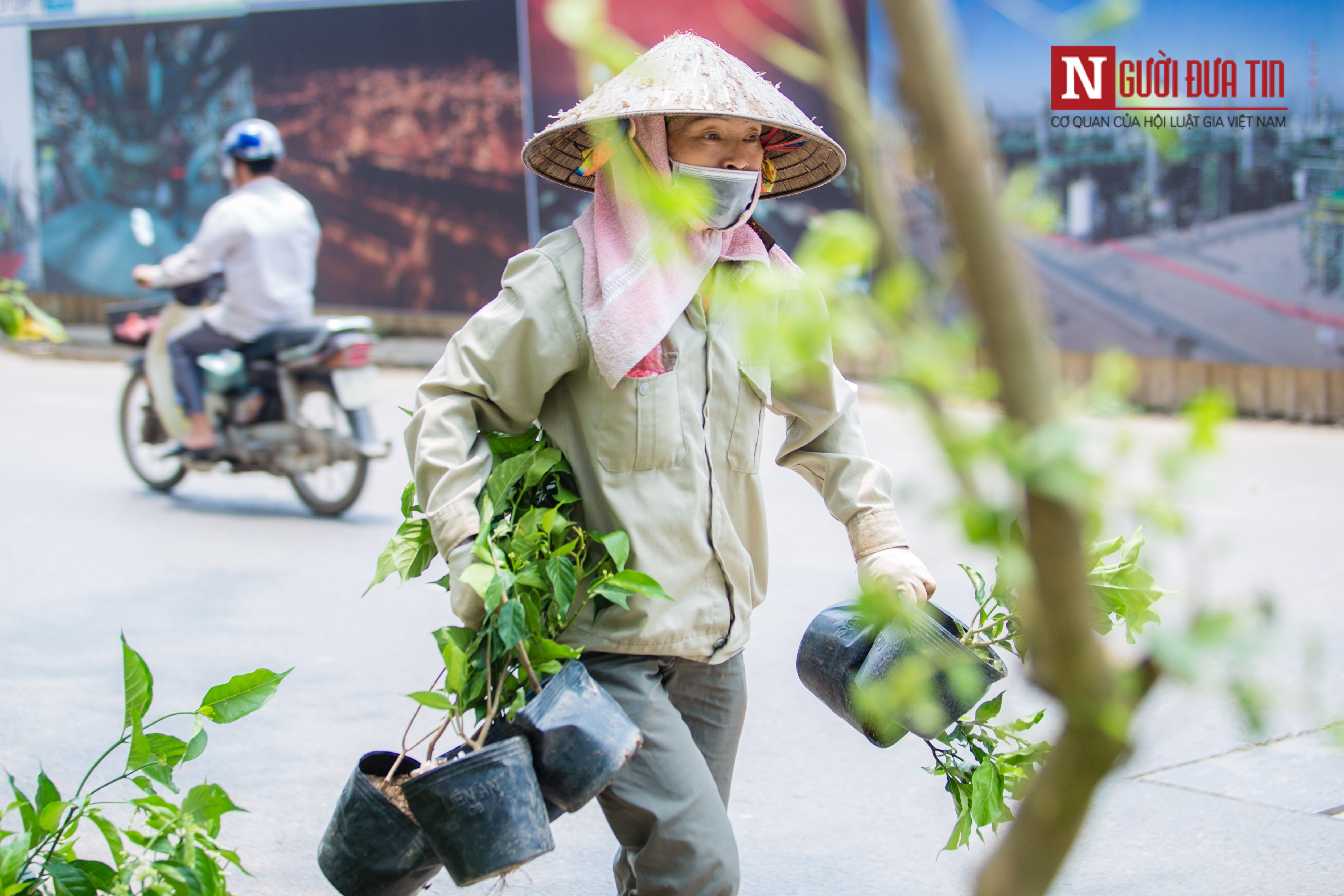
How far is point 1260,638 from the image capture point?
2.59 feet

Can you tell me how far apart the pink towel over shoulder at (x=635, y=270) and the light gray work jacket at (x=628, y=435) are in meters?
0.03

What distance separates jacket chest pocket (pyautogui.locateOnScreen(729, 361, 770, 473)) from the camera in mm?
2479

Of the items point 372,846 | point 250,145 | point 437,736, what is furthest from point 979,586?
point 250,145

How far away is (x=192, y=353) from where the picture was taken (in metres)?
7.06

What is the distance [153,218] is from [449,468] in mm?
14619

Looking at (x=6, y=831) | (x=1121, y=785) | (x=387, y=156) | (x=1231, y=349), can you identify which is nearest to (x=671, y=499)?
(x=6, y=831)

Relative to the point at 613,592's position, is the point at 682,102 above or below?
above

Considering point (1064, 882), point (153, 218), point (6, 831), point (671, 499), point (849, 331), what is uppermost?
point (153, 218)

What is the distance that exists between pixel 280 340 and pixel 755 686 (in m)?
3.44

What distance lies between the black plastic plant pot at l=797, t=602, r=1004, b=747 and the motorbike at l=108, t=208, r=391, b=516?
4.53m

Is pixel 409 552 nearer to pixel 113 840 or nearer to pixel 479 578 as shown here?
pixel 479 578

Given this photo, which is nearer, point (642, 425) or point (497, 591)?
point (497, 591)

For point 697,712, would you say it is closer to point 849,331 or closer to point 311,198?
Result: point 849,331

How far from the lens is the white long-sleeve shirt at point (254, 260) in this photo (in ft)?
22.6
